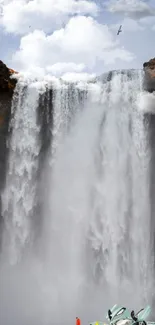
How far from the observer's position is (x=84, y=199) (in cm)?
2677

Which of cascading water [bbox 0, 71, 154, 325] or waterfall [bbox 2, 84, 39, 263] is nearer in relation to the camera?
cascading water [bbox 0, 71, 154, 325]

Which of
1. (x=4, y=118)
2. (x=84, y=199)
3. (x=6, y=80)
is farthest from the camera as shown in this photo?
(x=4, y=118)

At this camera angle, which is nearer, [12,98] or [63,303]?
[63,303]

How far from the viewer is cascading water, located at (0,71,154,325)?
2520 centimetres

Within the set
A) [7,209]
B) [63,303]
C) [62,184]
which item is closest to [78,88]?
[62,184]

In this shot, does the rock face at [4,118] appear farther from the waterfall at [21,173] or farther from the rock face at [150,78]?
the rock face at [150,78]

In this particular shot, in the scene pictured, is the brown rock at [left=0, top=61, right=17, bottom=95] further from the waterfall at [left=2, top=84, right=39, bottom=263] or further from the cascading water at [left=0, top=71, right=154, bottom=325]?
the cascading water at [left=0, top=71, right=154, bottom=325]

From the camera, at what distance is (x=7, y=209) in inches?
1046

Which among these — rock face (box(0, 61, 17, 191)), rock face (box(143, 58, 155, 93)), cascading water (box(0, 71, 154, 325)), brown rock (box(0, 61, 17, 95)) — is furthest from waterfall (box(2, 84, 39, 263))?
rock face (box(143, 58, 155, 93))

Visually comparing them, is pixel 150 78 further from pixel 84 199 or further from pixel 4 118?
pixel 4 118

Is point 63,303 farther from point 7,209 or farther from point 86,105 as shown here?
point 86,105

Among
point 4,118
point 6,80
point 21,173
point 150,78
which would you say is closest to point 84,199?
point 21,173

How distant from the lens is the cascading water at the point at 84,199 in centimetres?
2520

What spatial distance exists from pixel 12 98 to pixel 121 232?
1128 cm
